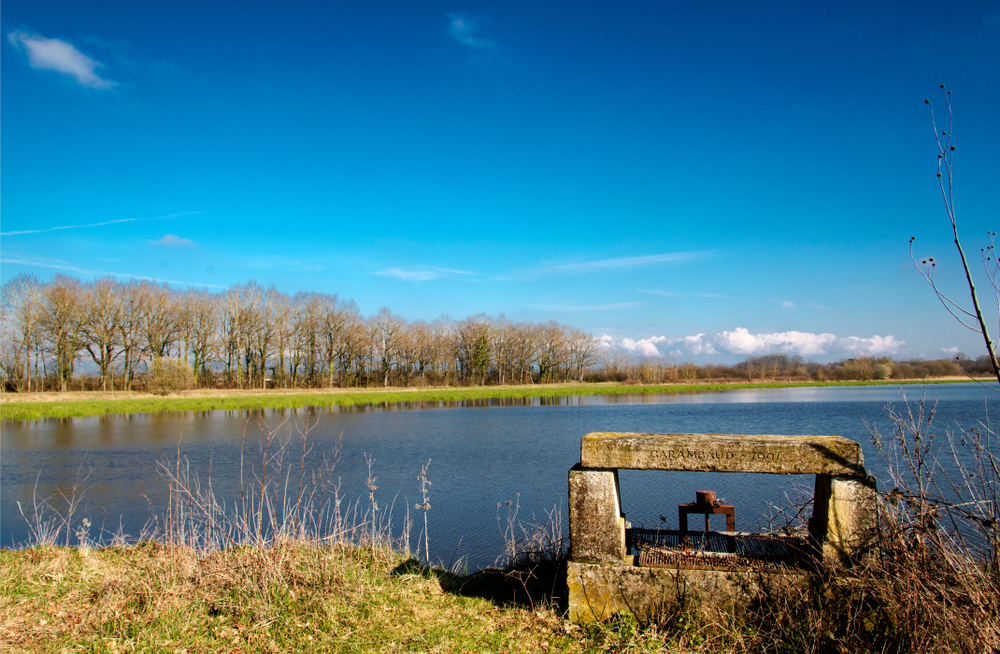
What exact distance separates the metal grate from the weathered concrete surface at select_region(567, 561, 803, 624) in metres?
0.10

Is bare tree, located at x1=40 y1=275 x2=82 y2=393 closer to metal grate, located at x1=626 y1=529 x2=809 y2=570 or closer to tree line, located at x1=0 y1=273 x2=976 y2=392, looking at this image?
tree line, located at x1=0 y1=273 x2=976 y2=392

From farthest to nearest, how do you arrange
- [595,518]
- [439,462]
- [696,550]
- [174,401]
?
[174,401] < [439,462] < [696,550] < [595,518]

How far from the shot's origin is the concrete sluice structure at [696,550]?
4023mm

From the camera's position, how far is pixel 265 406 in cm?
3881

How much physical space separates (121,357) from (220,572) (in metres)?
53.2

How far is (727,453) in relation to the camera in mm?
4160

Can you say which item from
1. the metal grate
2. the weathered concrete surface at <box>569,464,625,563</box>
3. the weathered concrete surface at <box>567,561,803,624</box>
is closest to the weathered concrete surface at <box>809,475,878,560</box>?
the metal grate

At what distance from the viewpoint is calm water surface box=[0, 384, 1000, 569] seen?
35.0 ft

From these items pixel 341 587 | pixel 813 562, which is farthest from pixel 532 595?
pixel 813 562

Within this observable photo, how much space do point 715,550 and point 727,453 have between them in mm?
1101

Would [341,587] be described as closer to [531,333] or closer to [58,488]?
[58,488]

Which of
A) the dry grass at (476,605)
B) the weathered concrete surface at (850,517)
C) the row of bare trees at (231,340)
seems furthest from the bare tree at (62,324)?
the weathered concrete surface at (850,517)

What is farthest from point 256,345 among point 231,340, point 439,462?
point 439,462

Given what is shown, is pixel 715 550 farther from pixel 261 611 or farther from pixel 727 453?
pixel 261 611
